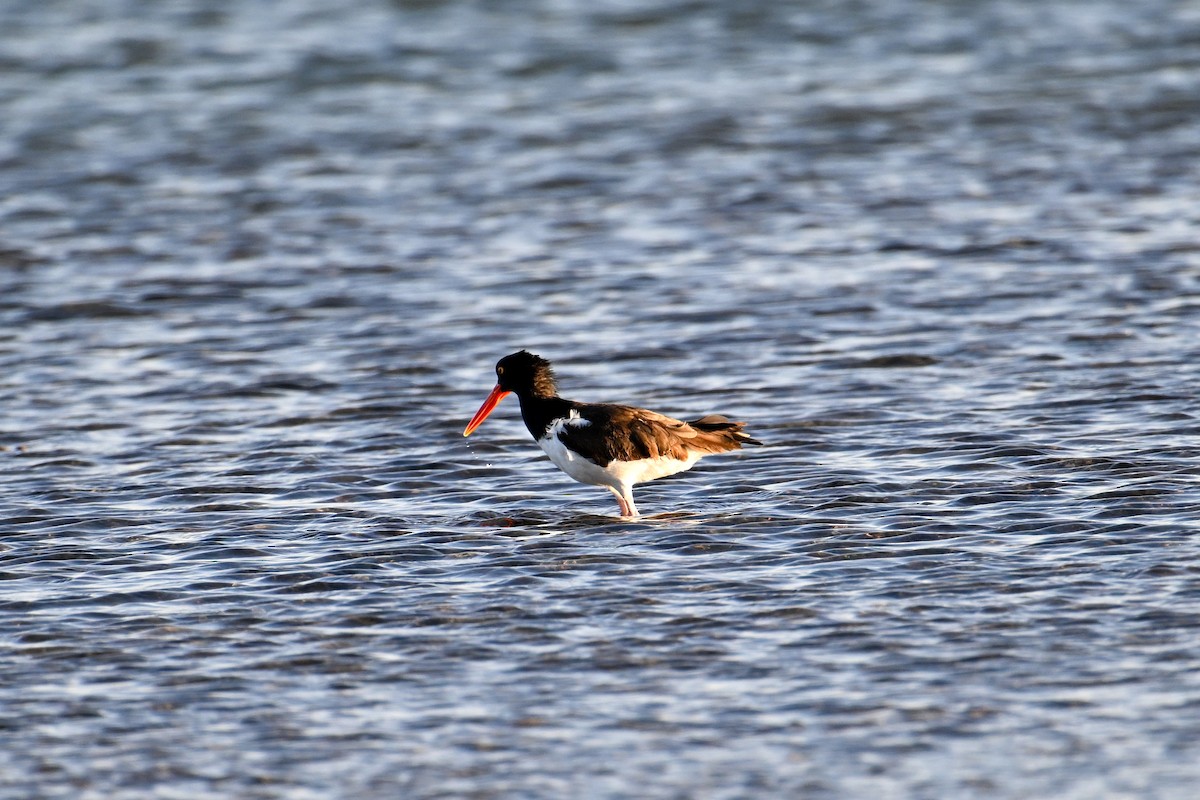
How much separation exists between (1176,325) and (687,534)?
17.6 ft

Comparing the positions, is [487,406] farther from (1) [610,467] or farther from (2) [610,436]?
(1) [610,467]

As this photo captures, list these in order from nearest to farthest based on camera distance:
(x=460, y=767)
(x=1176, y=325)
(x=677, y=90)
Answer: (x=460, y=767) → (x=1176, y=325) → (x=677, y=90)

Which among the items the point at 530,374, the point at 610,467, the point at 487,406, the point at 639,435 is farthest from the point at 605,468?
the point at 487,406

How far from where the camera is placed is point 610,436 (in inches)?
380

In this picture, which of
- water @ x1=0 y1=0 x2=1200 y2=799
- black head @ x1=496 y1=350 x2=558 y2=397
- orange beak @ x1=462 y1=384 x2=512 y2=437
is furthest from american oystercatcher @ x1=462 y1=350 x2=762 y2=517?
water @ x1=0 y1=0 x2=1200 y2=799

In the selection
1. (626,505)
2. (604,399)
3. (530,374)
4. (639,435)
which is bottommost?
(626,505)

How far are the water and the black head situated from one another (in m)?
0.58

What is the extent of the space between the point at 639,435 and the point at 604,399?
244 centimetres

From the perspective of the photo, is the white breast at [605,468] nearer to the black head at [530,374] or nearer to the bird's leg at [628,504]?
the bird's leg at [628,504]

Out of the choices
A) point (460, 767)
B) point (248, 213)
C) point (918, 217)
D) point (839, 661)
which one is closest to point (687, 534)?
point (839, 661)

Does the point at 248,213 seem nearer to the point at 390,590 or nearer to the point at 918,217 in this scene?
the point at 918,217

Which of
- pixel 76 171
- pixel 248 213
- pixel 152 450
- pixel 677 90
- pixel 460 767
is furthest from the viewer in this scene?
pixel 677 90

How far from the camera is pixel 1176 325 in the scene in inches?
513

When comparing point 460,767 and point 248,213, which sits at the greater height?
point 248,213
